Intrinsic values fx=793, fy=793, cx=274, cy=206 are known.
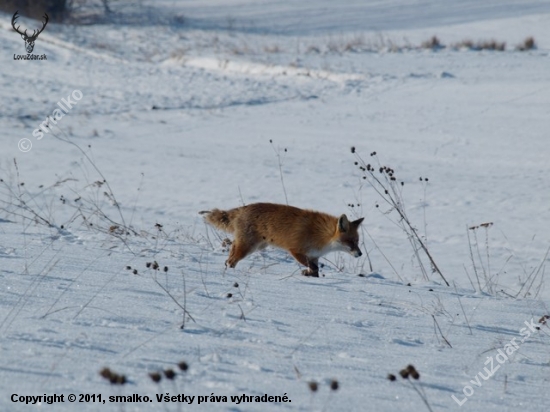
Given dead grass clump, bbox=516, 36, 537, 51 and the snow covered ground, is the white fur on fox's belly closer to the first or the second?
the snow covered ground

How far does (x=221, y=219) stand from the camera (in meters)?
7.51

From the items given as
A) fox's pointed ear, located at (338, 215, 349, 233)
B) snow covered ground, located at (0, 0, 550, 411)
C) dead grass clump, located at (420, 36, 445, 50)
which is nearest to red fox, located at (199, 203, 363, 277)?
fox's pointed ear, located at (338, 215, 349, 233)

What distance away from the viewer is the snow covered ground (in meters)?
3.59

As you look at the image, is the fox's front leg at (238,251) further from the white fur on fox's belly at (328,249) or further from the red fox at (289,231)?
the white fur on fox's belly at (328,249)

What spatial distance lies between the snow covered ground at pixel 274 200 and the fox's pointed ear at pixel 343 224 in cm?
40

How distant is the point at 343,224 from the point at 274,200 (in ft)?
16.5

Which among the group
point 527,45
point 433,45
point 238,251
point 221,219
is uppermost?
Result: point 527,45

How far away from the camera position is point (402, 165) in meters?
14.4

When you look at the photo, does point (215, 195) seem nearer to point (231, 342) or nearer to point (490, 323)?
point (490, 323)

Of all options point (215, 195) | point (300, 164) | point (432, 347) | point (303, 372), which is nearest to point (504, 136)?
point (300, 164)

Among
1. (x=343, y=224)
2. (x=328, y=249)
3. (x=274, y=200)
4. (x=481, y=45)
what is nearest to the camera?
(x=343, y=224)

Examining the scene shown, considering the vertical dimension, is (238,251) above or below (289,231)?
below

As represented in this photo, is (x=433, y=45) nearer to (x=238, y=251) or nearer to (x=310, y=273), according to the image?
(x=238, y=251)

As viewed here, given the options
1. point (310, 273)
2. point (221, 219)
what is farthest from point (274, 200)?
point (310, 273)
